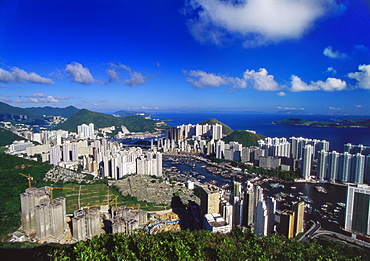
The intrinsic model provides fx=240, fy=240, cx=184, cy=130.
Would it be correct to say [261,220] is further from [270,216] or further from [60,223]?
[60,223]

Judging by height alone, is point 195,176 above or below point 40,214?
below

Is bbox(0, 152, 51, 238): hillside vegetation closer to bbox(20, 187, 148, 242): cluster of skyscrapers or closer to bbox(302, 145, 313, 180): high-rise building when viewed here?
bbox(20, 187, 148, 242): cluster of skyscrapers

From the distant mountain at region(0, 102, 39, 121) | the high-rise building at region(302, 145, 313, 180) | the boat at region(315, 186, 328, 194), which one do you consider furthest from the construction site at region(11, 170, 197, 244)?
the distant mountain at region(0, 102, 39, 121)

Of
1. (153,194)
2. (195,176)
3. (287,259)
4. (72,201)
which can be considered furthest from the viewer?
(195,176)

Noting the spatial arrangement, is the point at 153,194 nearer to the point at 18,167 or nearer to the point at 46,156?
the point at 18,167

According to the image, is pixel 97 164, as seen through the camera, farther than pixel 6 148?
No

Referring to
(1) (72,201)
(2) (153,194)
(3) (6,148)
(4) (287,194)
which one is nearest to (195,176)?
(2) (153,194)
